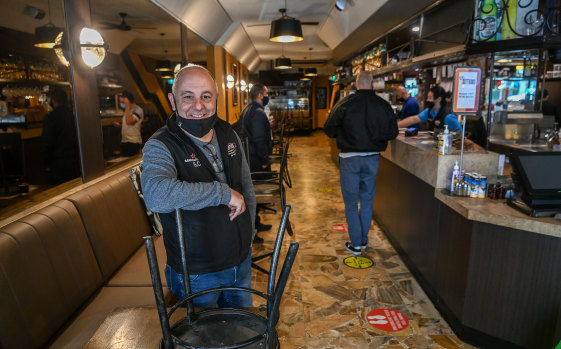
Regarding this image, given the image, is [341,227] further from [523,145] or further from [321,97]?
[321,97]

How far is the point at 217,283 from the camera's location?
174 cm

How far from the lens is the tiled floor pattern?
2.62 meters

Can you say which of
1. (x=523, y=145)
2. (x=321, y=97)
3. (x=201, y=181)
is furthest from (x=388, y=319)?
(x=321, y=97)

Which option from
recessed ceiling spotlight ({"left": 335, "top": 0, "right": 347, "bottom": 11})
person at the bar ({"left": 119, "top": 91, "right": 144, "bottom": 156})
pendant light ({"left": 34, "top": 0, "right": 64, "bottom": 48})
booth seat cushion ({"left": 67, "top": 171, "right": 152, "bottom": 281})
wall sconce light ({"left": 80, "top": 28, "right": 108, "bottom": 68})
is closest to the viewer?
booth seat cushion ({"left": 67, "top": 171, "right": 152, "bottom": 281})

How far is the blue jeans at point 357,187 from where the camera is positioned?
12.6ft

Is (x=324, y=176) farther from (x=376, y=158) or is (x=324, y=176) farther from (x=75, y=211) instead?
(x=75, y=211)

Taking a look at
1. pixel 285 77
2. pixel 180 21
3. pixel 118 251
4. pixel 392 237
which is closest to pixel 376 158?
pixel 392 237

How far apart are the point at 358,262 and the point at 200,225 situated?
258cm

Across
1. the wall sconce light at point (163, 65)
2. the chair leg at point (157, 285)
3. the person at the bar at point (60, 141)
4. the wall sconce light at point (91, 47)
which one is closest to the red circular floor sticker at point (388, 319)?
the chair leg at point (157, 285)

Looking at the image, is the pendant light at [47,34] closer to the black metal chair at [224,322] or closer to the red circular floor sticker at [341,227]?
the black metal chair at [224,322]

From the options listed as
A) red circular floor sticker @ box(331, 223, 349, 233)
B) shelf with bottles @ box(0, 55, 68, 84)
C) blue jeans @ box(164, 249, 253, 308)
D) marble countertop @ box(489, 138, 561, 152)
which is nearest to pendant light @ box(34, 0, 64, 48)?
shelf with bottles @ box(0, 55, 68, 84)

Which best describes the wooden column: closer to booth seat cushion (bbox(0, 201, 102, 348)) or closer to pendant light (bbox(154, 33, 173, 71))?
booth seat cushion (bbox(0, 201, 102, 348))

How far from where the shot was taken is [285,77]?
1859 cm

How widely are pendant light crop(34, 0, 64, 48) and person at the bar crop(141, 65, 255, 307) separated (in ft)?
5.14
